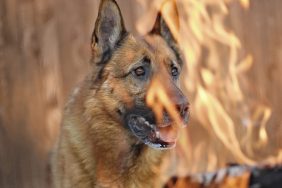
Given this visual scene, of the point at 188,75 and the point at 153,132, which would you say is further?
the point at 188,75

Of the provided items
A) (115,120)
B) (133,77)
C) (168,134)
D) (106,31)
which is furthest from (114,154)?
(106,31)

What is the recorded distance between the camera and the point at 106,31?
203 inches

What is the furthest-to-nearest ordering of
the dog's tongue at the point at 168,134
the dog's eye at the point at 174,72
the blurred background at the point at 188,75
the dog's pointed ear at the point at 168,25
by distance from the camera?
the blurred background at the point at 188,75 < the dog's pointed ear at the point at 168,25 < the dog's eye at the point at 174,72 < the dog's tongue at the point at 168,134

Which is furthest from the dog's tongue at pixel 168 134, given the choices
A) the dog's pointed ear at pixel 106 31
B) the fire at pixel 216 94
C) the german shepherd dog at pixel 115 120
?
the fire at pixel 216 94

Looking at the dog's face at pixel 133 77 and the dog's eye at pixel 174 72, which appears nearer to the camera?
the dog's face at pixel 133 77

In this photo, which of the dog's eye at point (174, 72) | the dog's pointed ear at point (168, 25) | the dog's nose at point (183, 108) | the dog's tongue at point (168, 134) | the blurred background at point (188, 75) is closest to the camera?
the dog's nose at point (183, 108)

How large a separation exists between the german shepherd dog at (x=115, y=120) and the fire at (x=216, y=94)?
1899mm

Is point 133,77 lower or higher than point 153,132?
higher

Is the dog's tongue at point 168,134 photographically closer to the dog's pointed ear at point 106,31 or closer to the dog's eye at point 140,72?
the dog's eye at point 140,72

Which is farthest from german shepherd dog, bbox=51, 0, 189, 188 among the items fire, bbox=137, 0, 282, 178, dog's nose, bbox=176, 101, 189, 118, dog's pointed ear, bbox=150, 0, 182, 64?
fire, bbox=137, 0, 282, 178

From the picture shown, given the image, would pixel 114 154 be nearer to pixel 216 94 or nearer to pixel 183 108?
pixel 183 108

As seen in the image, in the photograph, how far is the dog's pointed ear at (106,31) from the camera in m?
5.05

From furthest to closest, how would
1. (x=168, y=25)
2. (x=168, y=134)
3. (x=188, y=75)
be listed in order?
(x=188, y=75)
(x=168, y=25)
(x=168, y=134)

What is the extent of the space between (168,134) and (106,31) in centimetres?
77
